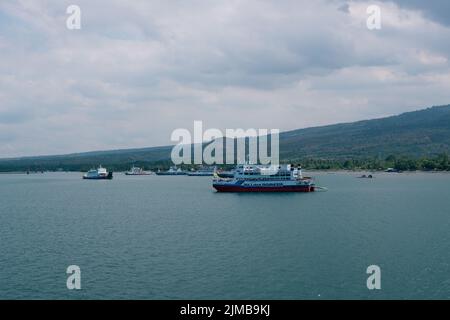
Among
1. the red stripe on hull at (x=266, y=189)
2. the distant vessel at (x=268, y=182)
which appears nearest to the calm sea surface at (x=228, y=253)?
the red stripe on hull at (x=266, y=189)

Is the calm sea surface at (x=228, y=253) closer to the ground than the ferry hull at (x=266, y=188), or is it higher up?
closer to the ground

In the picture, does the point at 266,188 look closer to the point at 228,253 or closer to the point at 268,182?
the point at 268,182

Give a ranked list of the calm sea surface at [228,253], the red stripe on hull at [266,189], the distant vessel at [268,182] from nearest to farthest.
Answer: the calm sea surface at [228,253], the red stripe on hull at [266,189], the distant vessel at [268,182]

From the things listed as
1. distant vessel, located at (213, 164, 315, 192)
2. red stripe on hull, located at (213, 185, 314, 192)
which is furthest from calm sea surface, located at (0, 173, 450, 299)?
distant vessel, located at (213, 164, 315, 192)

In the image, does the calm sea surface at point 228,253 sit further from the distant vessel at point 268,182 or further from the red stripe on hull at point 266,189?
the distant vessel at point 268,182

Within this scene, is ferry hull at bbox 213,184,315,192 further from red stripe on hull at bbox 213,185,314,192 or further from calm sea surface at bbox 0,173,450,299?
calm sea surface at bbox 0,173,450,299

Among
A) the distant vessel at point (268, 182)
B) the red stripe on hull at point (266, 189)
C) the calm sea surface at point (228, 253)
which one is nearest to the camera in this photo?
the calm sea surface at point (228, 253)

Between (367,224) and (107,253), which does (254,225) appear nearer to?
(367,224)
